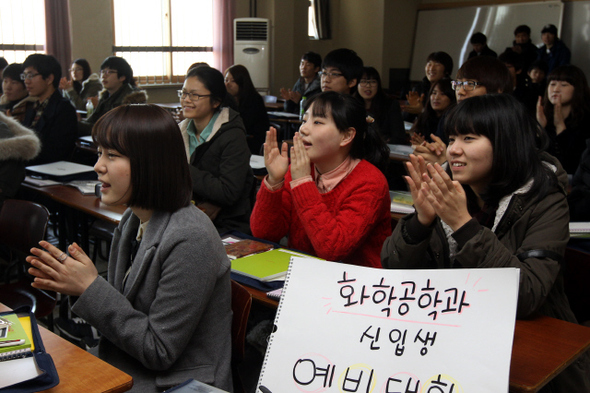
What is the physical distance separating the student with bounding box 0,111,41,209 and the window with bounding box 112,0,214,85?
5267mm

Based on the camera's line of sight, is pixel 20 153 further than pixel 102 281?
Yes

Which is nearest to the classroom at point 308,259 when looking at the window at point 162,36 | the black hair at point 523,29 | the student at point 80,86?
the student at point 80,86

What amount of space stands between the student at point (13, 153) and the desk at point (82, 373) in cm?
203

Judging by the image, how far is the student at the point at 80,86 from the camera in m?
6.36

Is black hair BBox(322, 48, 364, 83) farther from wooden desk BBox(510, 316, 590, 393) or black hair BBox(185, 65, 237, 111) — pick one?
wooden desk BBox(510, 316, 590, 393)

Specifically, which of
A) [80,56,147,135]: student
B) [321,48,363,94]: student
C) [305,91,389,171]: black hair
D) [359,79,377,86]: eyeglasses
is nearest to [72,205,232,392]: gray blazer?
[305,91,389,171]: black hair

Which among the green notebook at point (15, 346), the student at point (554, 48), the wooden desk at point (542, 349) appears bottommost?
the wooden desk at point (542, 349)

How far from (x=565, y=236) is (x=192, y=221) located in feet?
3.23

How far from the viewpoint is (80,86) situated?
22.0ft

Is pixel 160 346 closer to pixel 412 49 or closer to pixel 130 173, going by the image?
pixel 130 173

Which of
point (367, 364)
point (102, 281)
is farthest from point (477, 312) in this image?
point (102, 281)

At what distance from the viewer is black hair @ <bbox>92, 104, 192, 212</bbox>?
4.69 ft

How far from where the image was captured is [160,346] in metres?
1.35

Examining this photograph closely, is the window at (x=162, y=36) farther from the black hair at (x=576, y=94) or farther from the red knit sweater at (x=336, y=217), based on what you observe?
the red knit sweater at (x=336, y=217)
